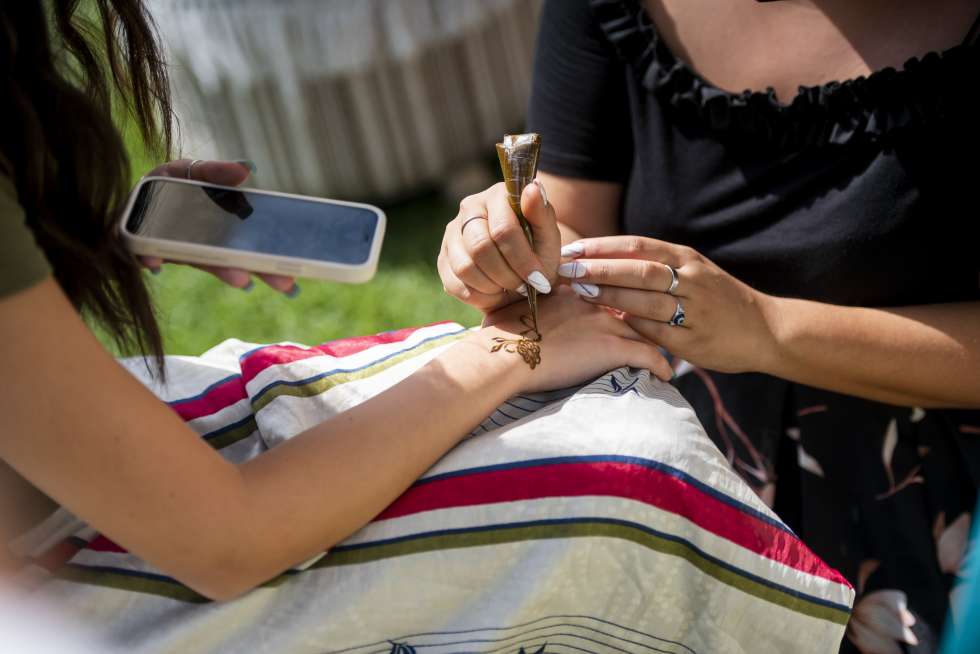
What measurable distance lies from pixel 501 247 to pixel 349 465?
305 millimetres

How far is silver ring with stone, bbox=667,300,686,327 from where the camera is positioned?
1037mm

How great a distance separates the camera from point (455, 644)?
2.69ft

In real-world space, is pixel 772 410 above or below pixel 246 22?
below

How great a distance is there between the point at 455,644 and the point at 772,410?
71cm

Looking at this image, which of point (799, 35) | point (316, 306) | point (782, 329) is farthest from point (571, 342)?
point (316, 306)

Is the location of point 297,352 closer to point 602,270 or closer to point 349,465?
point 349,465

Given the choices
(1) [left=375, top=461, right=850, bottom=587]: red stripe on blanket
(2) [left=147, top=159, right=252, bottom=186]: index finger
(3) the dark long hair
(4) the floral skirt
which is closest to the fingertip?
(2) [left=147, top=159, right=252, bottom=186]: index finger

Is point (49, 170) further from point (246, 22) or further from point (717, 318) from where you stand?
point (246, 22)

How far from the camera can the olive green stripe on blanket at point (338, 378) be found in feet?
3.09

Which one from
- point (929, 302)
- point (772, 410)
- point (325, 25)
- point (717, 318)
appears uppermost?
point (325, 25)

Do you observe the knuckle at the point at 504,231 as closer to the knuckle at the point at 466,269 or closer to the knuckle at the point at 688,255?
the knuckle at the point at 466,269

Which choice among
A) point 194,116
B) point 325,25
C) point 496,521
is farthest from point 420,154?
point 496,521

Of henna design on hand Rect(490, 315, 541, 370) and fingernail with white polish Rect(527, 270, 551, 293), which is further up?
fingernail with white polish Rect(527, 270, 551, 293)

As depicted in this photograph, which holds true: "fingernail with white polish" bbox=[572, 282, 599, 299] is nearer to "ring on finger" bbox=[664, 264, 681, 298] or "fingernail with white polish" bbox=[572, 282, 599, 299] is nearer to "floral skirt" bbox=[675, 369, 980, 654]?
"ring on finger" bbox=[664, 264, 681, 298]
